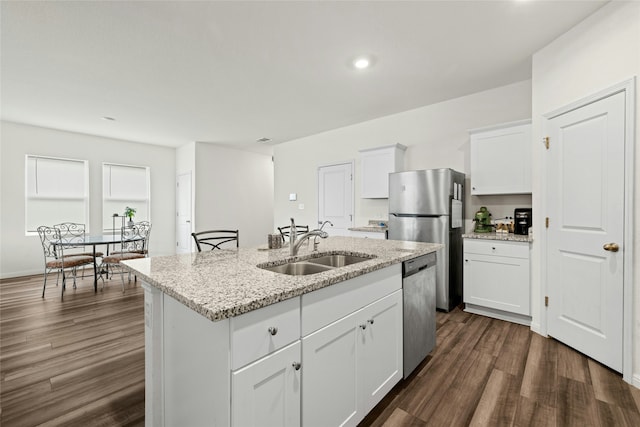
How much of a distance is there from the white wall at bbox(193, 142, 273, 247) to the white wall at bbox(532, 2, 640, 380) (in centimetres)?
496

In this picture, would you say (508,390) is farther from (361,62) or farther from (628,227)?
(361,62)

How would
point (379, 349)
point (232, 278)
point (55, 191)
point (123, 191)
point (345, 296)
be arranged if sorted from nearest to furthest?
point (232, 278) → point (345, 296) → point (379, 349) → point (55, 191) → point (123, 191)

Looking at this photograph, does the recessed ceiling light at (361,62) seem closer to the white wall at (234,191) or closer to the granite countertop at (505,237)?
the granite countertop at (505,237)

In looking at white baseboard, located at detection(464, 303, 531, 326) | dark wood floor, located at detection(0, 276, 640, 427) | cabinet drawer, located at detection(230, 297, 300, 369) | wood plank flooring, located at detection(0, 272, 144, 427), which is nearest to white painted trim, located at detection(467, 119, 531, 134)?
white baseboard, located at detection(464, 303, 531, 326)

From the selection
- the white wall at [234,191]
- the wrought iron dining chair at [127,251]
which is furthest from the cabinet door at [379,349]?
the white wall at [234,191]

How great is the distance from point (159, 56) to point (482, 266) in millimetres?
3933

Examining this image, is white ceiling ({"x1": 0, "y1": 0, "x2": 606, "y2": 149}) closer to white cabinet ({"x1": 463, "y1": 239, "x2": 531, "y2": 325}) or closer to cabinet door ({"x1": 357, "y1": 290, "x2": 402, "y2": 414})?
white cabinet ({"x1": 463, "y1": 239, "x2": 531, "y2": 325})

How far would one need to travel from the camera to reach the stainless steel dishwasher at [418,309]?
185 cm

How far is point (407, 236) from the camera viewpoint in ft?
11.4

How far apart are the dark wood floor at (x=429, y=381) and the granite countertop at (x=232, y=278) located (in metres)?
0.89

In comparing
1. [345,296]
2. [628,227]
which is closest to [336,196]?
[628,227]

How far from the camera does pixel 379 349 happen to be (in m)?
1.59

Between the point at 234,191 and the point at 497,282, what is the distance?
5.70m

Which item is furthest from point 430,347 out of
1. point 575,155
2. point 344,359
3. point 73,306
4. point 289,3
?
point 73,306
